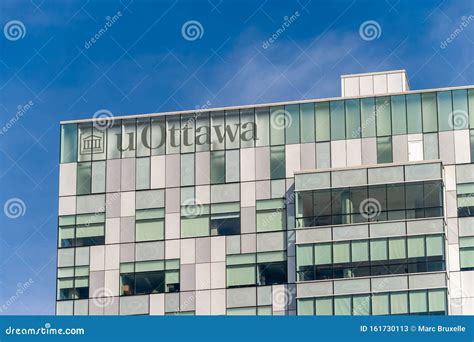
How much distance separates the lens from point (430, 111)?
8981 cm

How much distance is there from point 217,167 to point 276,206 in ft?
17.1

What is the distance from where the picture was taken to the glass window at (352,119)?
298ft

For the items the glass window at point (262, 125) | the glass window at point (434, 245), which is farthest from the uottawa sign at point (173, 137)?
the glass window at point (434, 245)

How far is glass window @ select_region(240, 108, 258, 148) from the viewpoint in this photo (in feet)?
302

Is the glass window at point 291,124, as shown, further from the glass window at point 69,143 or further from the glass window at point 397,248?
the glass window at point 69,143

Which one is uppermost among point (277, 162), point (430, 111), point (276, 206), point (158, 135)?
point (430, 111)

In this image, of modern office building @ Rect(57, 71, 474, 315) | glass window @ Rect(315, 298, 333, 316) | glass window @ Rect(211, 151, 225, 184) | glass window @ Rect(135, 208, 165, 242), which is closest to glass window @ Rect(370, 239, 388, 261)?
modern office building @ Rect(57, 71, 474, 315)

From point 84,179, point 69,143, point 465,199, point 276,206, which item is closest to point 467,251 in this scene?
point 465,199

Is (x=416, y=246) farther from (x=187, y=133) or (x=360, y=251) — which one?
(x=187, y=133)

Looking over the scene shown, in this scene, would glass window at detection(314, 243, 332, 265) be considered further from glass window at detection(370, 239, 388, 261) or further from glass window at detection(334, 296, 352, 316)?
glass window at detection(370, 239, 388, 261)

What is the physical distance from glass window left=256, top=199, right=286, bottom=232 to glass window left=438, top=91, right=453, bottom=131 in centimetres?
1196

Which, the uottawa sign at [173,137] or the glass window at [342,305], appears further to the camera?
the uottawa sign at [173,137]

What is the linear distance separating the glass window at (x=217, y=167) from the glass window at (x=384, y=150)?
1079 cm
